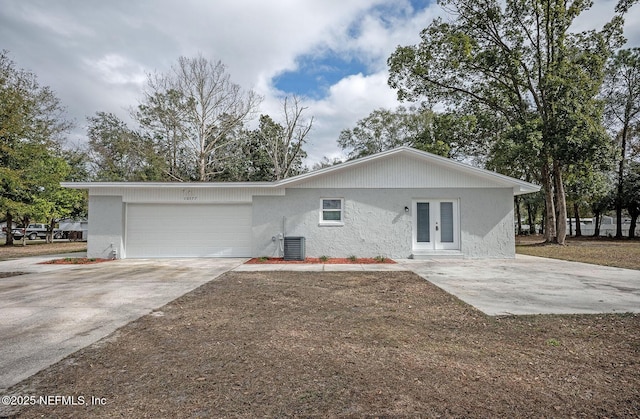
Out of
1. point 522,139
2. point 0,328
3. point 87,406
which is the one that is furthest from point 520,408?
point 522,139

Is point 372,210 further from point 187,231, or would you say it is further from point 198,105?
point 198,105

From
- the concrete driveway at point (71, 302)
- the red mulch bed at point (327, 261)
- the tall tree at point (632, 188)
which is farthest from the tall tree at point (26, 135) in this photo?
the tall tree at point (632, 188)

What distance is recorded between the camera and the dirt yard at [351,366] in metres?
2.46

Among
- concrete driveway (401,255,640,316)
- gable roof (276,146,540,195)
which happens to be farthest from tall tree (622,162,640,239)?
concrete driveway (401,255,640,316)

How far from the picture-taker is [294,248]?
11.6 metres

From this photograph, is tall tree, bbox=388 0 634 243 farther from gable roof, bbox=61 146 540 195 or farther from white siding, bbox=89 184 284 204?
white siding, bbox=89 184 284 204

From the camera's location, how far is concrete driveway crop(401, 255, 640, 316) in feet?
17.3

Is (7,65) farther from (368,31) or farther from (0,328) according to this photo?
(0,328)

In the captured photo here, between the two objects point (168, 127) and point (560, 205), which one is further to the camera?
point (168, 127)

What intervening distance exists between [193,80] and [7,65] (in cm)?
992

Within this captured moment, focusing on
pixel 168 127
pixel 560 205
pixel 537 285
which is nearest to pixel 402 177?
pixel 537 285

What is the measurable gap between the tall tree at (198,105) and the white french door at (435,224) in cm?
1688

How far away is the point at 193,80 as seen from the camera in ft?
79.1

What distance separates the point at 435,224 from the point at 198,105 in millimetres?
19640
